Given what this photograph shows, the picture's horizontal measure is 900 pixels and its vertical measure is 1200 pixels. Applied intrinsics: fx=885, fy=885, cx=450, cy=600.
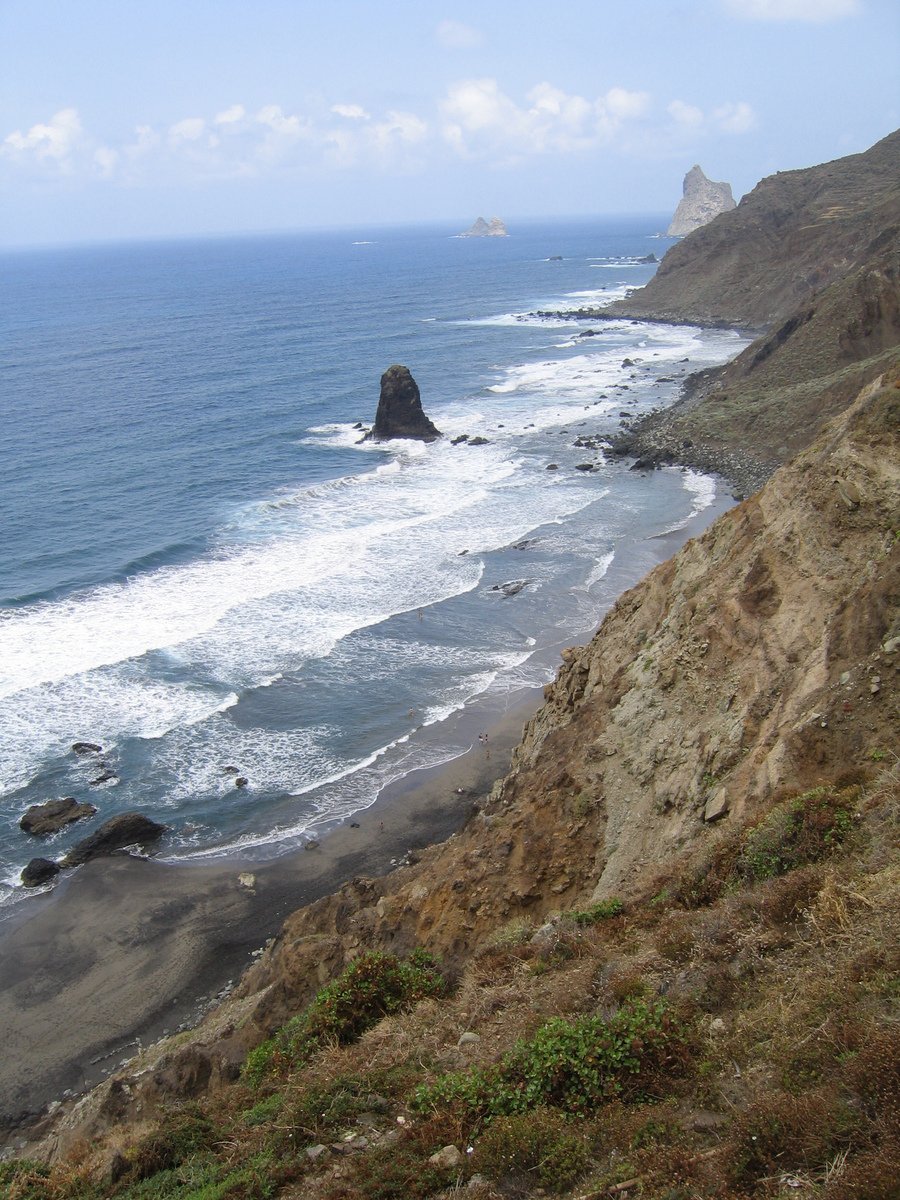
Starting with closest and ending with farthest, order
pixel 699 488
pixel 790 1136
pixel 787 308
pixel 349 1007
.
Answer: pixel 790 1136, pixel 349 1007, pixel 699 488, pixel 787 308

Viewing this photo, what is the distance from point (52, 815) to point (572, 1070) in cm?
2310

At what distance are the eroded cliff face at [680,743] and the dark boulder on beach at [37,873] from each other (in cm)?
920

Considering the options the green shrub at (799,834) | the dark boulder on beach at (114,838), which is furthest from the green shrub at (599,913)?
the dark boulder on beach at (114,838)

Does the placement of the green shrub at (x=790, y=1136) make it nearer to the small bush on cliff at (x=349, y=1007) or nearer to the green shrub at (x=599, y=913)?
the green shrub at (x=599, y=913)

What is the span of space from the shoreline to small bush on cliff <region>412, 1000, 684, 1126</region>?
14.3 metres

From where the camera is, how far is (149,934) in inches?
928

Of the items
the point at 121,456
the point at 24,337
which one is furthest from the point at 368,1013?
the point at 24,337

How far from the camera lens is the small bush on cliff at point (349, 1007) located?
37.9 ft

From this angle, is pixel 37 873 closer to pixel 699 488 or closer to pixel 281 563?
pixel 281 563

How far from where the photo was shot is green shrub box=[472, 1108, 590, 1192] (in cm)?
730

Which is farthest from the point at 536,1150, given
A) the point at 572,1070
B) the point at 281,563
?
the point at 281,563

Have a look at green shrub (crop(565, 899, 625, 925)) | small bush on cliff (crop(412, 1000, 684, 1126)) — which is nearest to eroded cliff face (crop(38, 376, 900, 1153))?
green shrub (crop(565, 899, 625, 925))

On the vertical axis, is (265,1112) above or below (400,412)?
below

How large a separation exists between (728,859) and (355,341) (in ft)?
337
